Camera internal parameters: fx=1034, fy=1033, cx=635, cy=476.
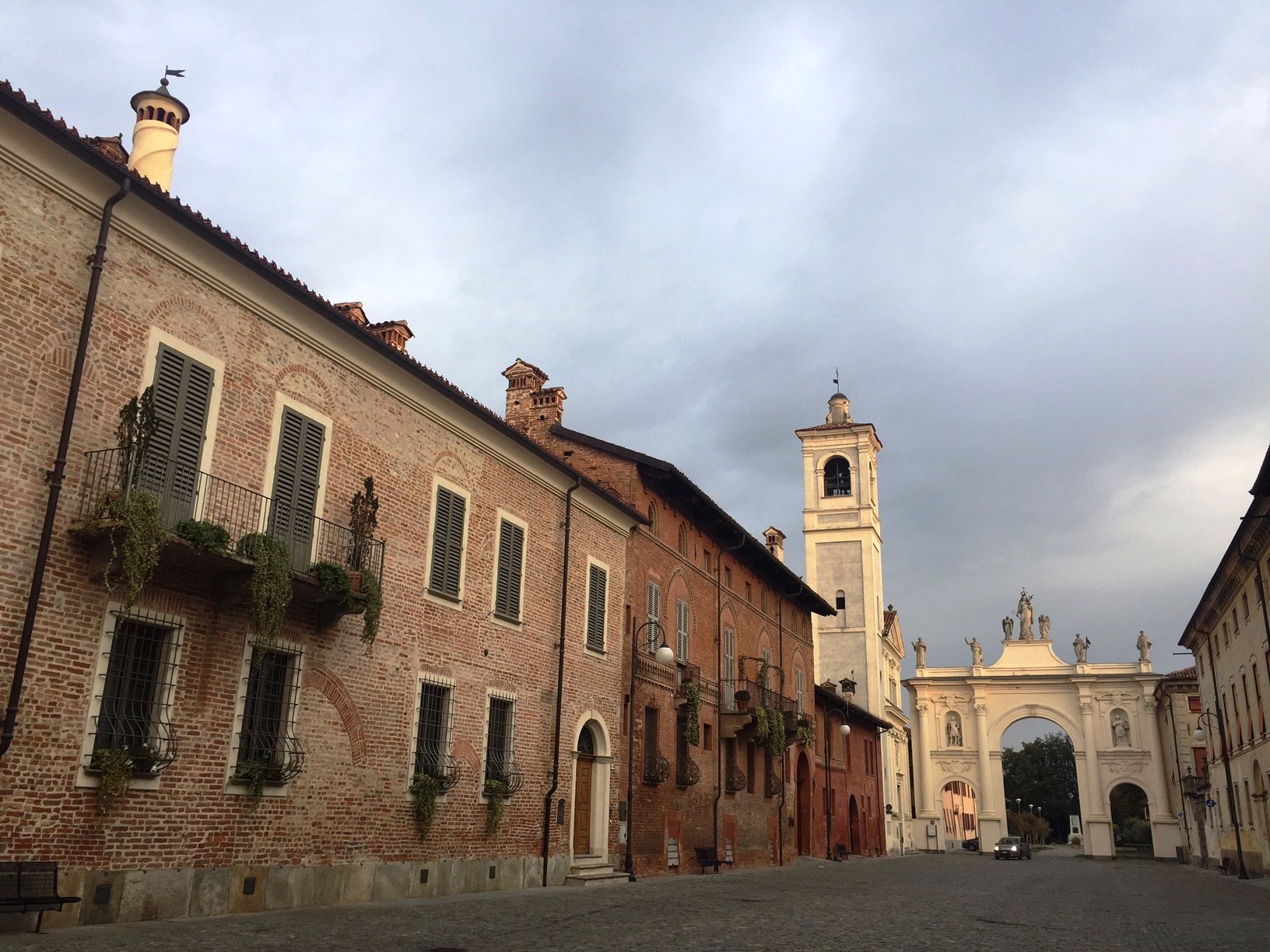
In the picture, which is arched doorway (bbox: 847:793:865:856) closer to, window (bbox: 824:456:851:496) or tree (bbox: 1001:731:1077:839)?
window (bbox: 824:456:851:496)

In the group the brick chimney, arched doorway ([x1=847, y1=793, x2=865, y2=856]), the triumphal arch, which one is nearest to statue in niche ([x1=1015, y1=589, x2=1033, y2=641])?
the triumphal arch

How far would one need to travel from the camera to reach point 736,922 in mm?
13445

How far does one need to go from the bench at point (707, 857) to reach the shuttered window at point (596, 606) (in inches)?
283

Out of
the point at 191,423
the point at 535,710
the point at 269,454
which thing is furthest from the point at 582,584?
the point at 191,423

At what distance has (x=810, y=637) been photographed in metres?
40.8

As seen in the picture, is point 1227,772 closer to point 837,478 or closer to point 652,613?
point 652,613

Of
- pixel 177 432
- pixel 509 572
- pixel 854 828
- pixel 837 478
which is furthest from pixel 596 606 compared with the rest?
pixel 837 478

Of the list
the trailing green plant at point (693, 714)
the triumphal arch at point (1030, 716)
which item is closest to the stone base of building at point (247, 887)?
the trailing green plant at point (693, 714)

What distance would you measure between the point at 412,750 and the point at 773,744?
54.3ft

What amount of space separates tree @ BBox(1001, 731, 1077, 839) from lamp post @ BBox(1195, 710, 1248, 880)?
79.3m

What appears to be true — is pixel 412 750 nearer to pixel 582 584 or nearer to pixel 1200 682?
pixel 582 584

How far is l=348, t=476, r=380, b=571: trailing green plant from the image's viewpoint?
1436 centimetres

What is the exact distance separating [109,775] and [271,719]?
2.68m

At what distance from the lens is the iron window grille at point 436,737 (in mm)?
16047
